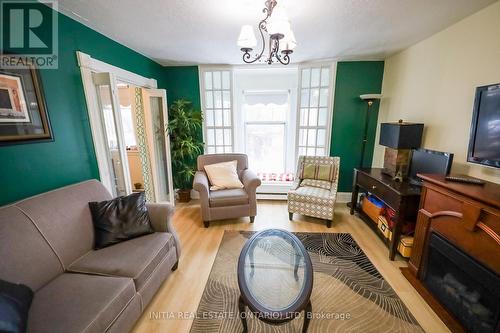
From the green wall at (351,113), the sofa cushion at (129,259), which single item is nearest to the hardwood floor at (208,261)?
the sofa cushion at (129,259)

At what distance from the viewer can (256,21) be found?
6.09 feet

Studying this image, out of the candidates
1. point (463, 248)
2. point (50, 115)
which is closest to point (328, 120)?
point (463, 248)

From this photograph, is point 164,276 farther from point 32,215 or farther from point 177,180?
point 177,180

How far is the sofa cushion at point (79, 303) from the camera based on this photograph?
0.99m

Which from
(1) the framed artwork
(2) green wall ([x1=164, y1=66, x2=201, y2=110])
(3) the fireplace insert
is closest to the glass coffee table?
(3) the fireplace insert

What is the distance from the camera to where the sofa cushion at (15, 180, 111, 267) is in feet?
4.39

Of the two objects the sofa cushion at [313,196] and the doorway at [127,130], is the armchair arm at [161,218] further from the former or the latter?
the sofa cushion at [313,196]

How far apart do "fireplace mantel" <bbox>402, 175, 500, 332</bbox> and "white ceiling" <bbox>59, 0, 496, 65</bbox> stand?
143 cm

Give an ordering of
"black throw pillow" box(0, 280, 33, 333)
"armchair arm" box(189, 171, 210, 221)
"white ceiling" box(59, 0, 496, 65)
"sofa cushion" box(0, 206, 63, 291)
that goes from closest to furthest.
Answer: "black throw pillow" box(0, 280, 33, 333), "sofa cushion" box(0, 206, 63, 291), "white ceiling" box(59, 0, 496, 65), "armchair arm" box(189, 171, 210, 221)

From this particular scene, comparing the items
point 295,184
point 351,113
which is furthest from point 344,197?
point 351,113

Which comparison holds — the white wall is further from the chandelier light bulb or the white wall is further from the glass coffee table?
the glass coffee table

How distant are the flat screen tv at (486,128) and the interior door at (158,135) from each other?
3.31 m

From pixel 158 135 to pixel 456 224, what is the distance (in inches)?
138

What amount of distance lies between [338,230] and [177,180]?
2.69 metres
